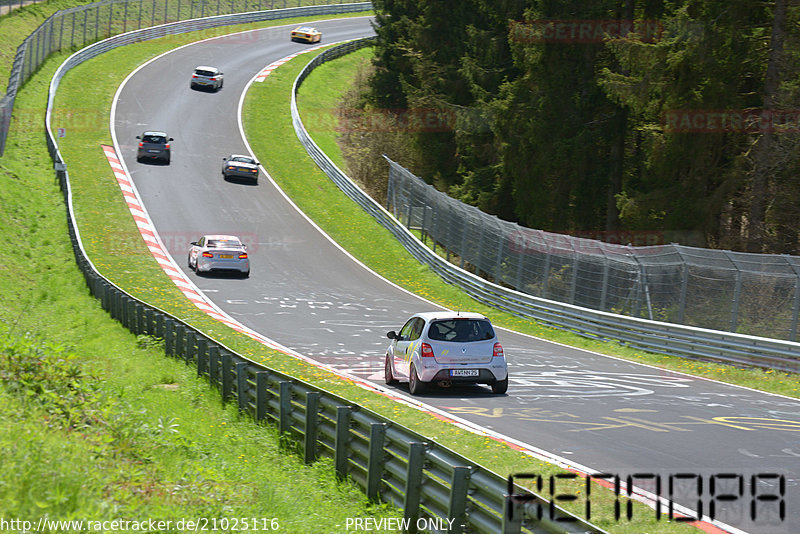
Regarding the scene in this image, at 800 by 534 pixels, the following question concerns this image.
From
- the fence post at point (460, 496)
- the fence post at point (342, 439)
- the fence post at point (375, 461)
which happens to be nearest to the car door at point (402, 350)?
the fence post at point (342, 439)

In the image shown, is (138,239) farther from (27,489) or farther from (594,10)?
(27,489)

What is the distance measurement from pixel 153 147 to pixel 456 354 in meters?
36.9

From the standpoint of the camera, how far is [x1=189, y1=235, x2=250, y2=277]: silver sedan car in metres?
34.0

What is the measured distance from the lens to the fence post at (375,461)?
911cm

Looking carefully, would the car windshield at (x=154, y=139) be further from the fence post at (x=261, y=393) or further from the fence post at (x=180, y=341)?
the fence post at (x=261, y=393)

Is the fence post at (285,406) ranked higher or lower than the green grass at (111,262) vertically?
higher

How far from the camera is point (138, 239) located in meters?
38.4

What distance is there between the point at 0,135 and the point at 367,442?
1521 inches

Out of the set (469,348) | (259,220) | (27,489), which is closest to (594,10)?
(259,220)

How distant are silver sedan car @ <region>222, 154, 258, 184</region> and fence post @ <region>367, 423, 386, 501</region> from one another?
4045 centimetres

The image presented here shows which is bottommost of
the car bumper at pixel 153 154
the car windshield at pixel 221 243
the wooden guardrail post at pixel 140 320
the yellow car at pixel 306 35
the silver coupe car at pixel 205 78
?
the car windshield at pixel 221 243

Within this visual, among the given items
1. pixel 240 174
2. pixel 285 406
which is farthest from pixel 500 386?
pixel 240 174

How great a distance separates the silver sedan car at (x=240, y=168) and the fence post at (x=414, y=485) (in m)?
41.4

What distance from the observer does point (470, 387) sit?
17422mm
